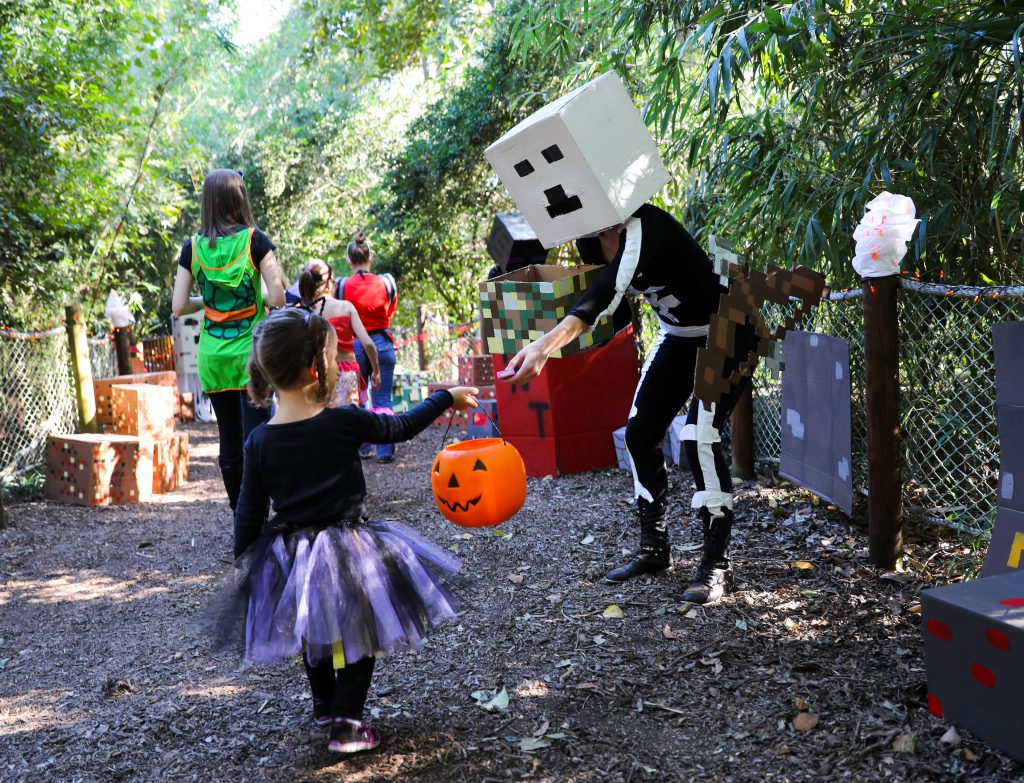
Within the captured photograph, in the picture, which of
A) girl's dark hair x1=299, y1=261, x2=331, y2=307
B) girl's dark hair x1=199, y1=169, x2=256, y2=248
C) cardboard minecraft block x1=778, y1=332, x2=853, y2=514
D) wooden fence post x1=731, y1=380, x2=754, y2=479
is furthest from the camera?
girl's dark hair x1=299, y1=261, x2=331, y2=307

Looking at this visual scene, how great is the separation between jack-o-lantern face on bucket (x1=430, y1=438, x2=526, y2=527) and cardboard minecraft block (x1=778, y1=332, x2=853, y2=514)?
6.10 feet

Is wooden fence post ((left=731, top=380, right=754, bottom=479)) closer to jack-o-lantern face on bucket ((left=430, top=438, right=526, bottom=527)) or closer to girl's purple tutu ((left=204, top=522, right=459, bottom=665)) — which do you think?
jack-o-lantern face on bucket ((left=430, top=438, right=526, bottom=527))

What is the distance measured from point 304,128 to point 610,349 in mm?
14378

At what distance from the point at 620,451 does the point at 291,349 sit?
4.07 meters

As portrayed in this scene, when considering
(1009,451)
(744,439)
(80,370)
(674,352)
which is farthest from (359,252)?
(1009,451)

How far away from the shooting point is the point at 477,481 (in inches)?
111

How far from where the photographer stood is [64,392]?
7594mm

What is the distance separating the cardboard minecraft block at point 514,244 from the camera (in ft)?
22.2

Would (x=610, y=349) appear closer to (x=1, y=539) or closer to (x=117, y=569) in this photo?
(x=117, y=569)

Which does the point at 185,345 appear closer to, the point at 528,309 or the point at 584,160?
the point at 528,309

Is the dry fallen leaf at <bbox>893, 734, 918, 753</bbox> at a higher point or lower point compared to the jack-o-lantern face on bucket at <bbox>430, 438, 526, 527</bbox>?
lower

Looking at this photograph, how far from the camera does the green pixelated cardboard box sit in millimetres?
3305

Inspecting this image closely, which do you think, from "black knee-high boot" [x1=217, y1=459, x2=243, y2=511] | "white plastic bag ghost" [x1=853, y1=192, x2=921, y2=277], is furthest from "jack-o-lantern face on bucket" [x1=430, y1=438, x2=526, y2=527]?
"black knee-high boot" [x1=217, y1=459, x2=243, y2=511]

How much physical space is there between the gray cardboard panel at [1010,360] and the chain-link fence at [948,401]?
2.28ft
